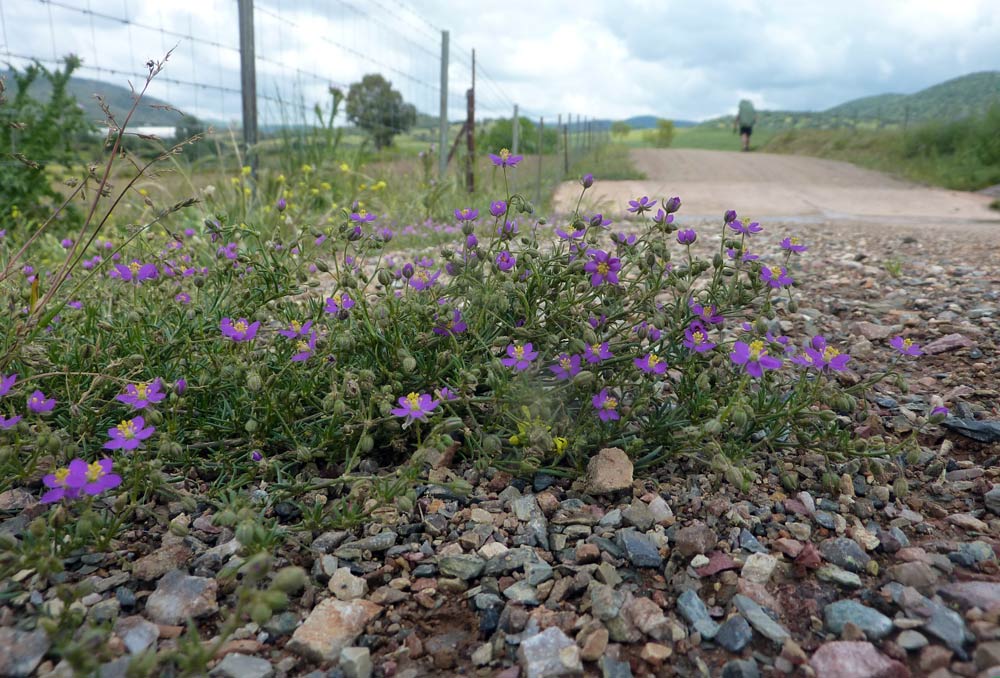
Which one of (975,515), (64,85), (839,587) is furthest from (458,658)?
(64,85)

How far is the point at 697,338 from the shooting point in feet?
5.50

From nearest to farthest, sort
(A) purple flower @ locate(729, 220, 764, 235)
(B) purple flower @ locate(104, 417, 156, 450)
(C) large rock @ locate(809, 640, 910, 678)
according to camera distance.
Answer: (C) large rock @ locate(809, 640, 910, 678)
(B) purple flower @ locate(104, 417, 156, 450)
(A) purple flower @ locate(729, 220, 764, 235)

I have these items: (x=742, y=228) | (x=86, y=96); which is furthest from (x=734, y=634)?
(x=86, y=96)

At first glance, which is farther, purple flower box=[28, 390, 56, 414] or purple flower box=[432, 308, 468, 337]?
purple flower box=[432, 308, 468, 337]

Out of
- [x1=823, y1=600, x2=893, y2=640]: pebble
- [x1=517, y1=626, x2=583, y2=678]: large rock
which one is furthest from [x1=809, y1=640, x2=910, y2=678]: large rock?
[x1=517, y1=626, x2=583, y2=678]: large rock

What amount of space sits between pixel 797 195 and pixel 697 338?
10.3 m

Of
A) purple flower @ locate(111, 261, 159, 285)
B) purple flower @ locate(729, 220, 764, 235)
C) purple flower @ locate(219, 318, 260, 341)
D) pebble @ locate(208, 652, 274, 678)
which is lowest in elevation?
pebble @ locate(208, 652, 274, 678)

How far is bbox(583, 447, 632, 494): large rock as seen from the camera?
5.53ft

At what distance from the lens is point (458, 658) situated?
125 centimetres

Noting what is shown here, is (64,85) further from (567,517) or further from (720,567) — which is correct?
(720,567)

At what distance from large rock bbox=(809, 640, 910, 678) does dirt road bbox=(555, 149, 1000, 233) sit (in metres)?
6.06

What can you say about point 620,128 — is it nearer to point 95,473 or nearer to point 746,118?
point 746,118

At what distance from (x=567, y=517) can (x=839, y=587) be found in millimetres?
568

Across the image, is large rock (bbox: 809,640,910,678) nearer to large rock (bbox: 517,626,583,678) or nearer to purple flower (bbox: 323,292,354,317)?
large rock (bbox: 517,626,583,678)
